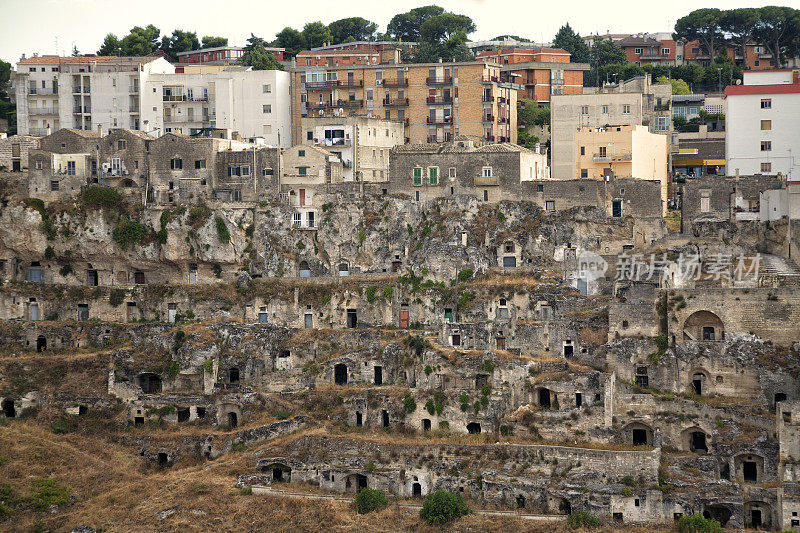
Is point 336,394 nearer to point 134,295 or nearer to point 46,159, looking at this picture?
point 134,295

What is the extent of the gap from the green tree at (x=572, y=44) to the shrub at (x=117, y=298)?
153 feet

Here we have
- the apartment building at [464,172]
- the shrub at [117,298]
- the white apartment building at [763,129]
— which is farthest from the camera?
the white apartment building at [763,129]

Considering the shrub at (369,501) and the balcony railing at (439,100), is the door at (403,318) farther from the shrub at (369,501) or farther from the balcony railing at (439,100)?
the balcony railing at (439,100)

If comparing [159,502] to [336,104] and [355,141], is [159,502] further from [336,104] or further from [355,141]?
A: [336,104]

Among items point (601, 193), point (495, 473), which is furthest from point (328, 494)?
point (601, 193)

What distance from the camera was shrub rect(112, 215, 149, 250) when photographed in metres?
76.8

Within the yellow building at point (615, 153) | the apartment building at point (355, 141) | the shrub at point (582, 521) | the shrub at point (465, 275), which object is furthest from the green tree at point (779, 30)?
the shrub at point (582, 521)

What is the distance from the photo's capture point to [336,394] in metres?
65.5

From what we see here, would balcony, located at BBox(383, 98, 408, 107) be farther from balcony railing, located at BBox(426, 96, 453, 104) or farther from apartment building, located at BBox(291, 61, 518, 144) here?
balcony railing, located at BBox(426, 96, 453, 104)

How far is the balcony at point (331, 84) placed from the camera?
88.4m

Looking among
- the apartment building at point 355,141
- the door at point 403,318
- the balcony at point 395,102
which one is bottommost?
the door at point 403,318

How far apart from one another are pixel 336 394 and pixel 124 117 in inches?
1292

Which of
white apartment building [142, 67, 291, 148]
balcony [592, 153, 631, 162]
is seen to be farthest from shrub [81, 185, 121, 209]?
balcony [592, 153, 631, 162]

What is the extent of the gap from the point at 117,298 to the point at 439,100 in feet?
84.9
